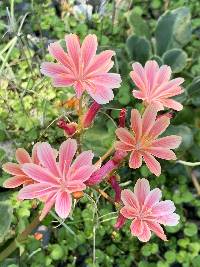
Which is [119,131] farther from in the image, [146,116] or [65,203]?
[65,203]

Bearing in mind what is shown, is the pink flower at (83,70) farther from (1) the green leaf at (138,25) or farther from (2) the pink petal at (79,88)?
(1) the green leaf at (138,25)

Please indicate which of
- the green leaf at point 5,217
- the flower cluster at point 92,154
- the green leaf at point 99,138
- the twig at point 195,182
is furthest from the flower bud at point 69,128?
the twig at point 195,182

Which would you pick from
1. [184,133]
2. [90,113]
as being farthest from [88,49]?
[184,133]

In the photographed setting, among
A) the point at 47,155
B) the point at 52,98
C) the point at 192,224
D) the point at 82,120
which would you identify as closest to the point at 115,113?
the point at 52,98

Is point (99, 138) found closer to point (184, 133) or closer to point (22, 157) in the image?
point (184, 133)

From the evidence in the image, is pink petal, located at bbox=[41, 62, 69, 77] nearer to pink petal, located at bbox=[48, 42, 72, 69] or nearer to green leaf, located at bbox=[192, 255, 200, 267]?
pink petal, located at bbox=[48, 42, 72, 69]

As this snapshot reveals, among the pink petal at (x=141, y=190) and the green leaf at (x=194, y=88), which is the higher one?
the pink petal at (x=141, y=190)
